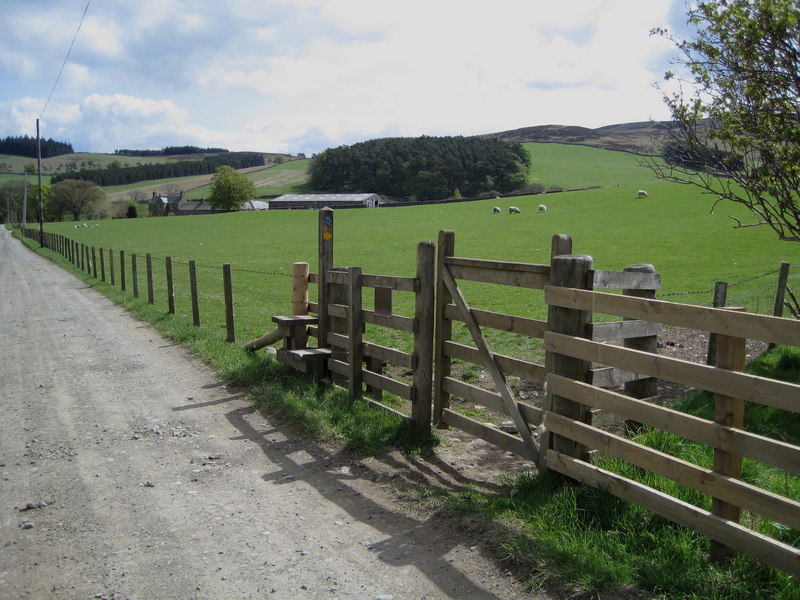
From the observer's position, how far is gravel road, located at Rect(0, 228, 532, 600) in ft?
12.8

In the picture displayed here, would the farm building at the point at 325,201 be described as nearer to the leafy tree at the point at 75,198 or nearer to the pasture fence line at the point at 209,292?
the leafy tree at the point at 75,198

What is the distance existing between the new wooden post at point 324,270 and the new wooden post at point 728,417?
532 cm

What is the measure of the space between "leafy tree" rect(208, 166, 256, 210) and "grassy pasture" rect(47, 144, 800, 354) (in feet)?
128

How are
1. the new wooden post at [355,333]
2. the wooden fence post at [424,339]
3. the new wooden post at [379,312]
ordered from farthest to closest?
the new wooden post at [355,333], the new wooden post at [379,312], the wooden fence post at [424,339]

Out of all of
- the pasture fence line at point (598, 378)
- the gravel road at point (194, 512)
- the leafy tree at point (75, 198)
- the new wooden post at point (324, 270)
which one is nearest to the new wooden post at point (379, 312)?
the pasture fence line at point (598, 378)

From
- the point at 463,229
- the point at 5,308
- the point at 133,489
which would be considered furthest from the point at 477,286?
the point at 463,229

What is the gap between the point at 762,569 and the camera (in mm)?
3463

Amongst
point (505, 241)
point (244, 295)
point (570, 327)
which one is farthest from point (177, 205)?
point (570, 327)

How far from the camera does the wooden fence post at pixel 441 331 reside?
20.6ft

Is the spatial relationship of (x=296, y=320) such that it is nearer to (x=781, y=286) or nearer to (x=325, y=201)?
(x=781, y=286)

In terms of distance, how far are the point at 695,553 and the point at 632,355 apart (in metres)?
1.21

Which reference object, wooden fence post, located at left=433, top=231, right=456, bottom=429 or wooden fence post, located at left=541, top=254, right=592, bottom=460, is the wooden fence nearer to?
wooden fence post, located at left=541, top=254, right=592, bottom=460

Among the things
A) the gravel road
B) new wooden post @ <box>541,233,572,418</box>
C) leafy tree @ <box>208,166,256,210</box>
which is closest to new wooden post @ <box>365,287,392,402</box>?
the gravel road

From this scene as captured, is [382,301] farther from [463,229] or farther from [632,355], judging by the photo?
[463,229]
